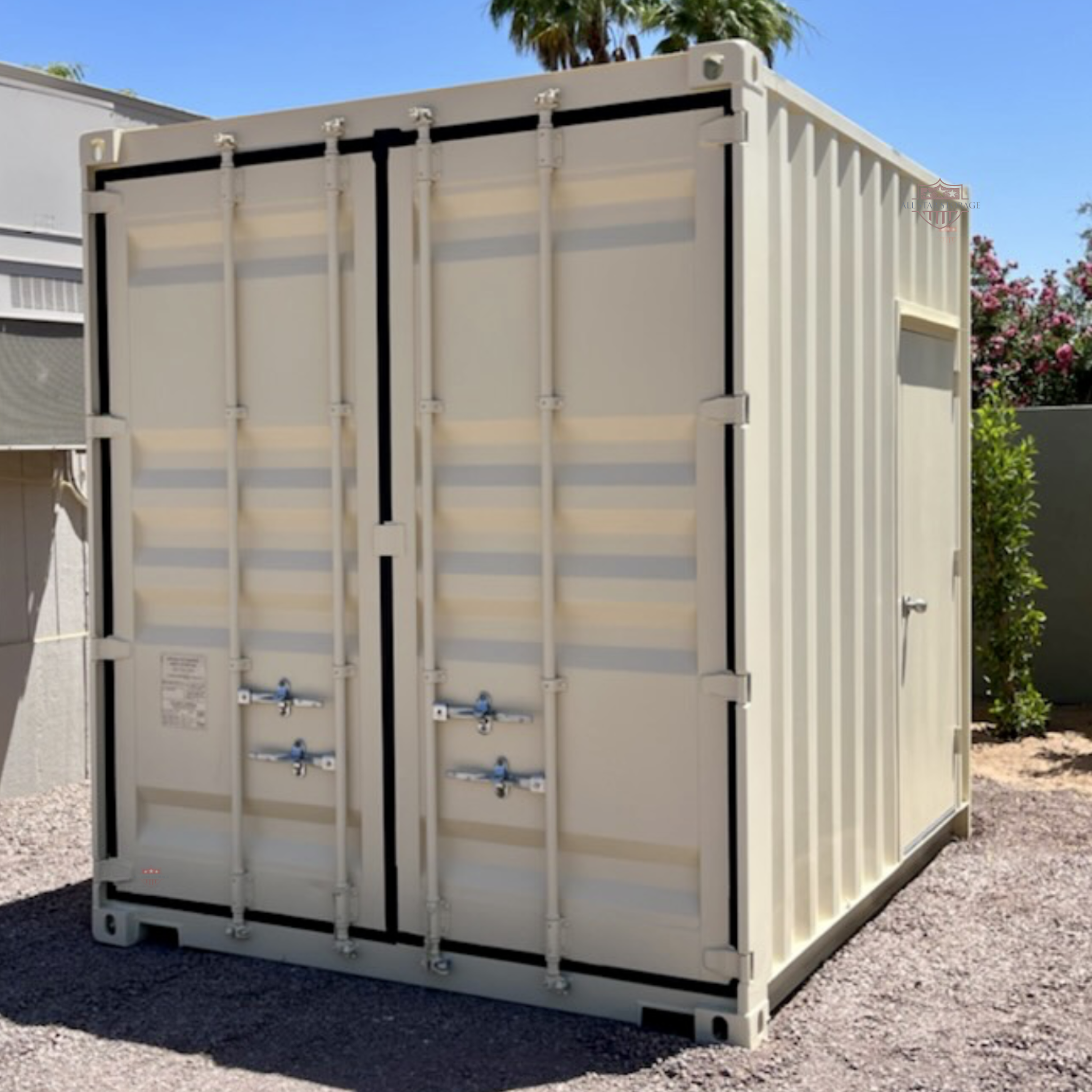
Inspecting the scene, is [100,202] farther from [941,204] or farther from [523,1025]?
[941,204]

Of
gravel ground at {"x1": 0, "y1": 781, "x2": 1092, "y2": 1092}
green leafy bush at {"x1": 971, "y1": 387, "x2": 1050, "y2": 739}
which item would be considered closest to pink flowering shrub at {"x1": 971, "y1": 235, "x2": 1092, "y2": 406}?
green leafy bush at {"x1": 971, "y1": 387, "x2": 1050, "y2": 739}

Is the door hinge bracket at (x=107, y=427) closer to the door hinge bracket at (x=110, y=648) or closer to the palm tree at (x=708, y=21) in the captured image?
the door hinge bracket at (x=110, y=648)

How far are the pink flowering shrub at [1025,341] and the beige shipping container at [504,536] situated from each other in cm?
1046

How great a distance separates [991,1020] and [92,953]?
119 inches

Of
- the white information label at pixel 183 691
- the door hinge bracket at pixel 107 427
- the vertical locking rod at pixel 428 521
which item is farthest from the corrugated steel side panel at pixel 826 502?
the door hinge bracket at pixel 107 427

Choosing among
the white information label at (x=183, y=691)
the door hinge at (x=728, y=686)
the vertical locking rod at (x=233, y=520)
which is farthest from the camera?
the white information label at (x=183, y=691)

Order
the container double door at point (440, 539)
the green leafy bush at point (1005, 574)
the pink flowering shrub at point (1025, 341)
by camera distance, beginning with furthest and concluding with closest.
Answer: the pink flowering shrub at point (1025, 341) → the green leafy bush at point (1005, 574) → the container double door at point (440, 539)

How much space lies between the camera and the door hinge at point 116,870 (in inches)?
208

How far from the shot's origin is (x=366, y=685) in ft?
15.8

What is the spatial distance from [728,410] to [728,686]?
0.79 metres

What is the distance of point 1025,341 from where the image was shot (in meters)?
15.6

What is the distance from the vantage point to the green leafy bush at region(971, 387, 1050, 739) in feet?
29.5

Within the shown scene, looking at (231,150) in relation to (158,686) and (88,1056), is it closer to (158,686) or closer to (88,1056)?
(158,686)

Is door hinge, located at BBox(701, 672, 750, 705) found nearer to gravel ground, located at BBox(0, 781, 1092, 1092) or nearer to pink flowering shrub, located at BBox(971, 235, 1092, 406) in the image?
gravel ground, located at BBox(0, 781, 1092, 1092)
